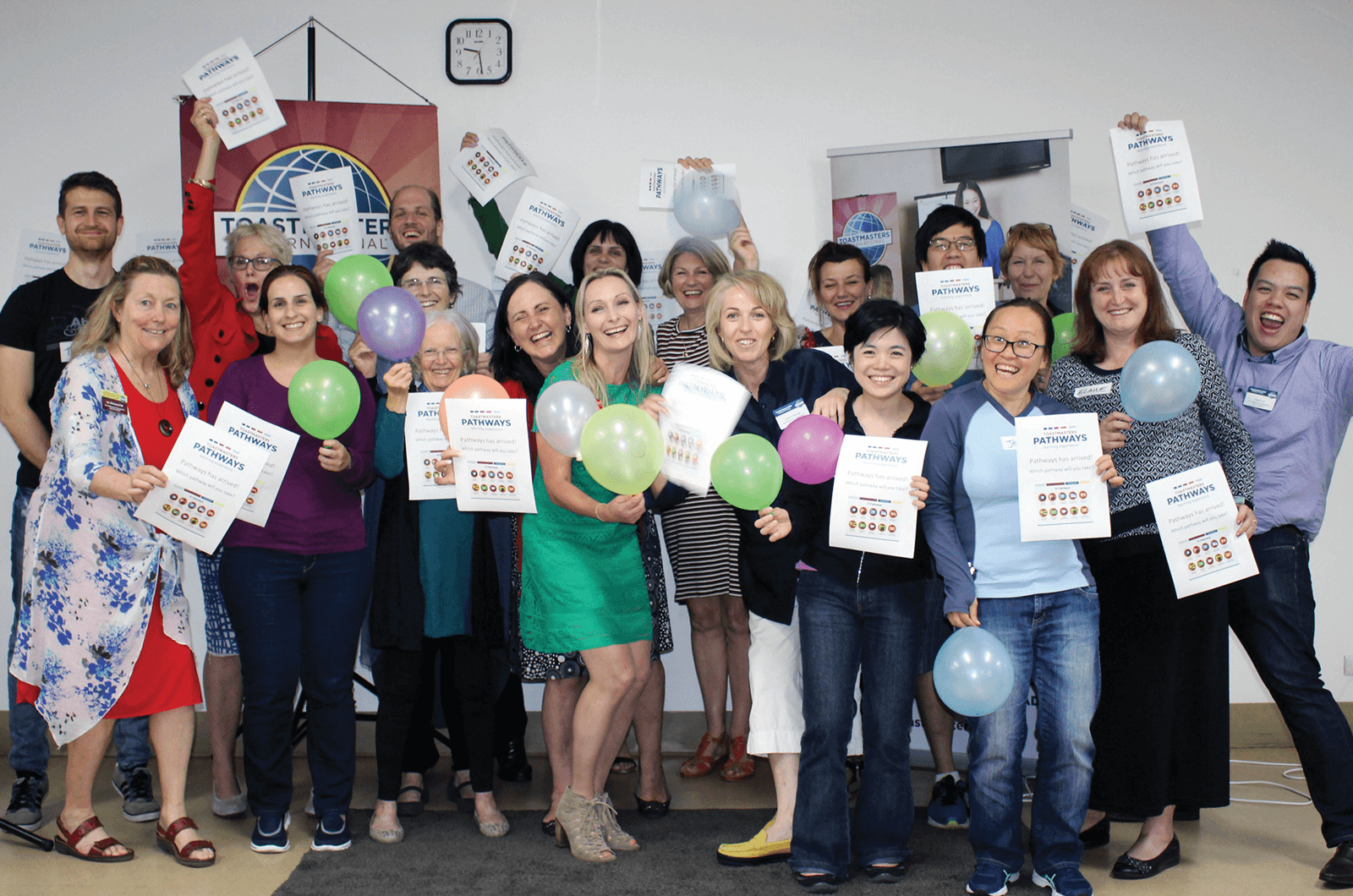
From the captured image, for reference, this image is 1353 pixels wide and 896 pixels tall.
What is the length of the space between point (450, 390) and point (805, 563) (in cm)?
104

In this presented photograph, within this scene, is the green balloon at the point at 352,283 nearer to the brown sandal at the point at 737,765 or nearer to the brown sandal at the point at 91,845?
the brown sandal at the point at 91,845

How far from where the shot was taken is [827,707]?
2.54m

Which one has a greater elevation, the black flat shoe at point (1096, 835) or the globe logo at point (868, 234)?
the globe logo at point (868, 234)

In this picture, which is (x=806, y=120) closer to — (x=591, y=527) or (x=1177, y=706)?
(x=591, y=527)

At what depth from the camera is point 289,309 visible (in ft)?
8.96

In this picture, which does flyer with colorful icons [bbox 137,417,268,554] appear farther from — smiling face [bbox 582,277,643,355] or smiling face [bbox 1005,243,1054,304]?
smiling face [bbox 1005,243,1054,304]

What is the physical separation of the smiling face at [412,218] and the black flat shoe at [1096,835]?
2838 millimetres

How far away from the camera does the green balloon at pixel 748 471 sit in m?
2.38

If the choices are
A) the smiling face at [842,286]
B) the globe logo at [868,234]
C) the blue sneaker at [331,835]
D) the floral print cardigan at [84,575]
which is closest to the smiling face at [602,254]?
the smiling face at [842,286]

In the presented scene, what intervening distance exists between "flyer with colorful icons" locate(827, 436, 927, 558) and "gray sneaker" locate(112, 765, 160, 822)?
235cm

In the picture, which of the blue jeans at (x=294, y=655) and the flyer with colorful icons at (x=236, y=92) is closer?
the blue jeans at (x=294, y=655)

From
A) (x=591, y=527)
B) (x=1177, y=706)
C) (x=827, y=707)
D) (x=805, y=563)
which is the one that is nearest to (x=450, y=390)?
(x=591, y=527)

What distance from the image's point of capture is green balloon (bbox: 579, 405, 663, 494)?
7.73ft

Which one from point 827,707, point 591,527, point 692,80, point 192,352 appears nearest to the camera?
point 827,707
